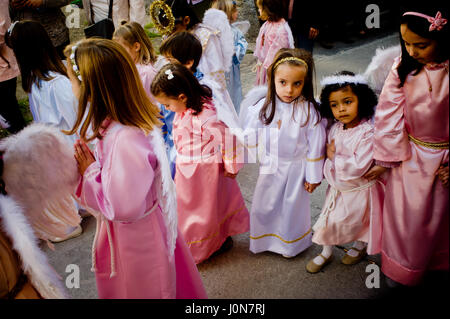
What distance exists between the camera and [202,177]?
7.61 feet

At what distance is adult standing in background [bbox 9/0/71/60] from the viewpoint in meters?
3.32

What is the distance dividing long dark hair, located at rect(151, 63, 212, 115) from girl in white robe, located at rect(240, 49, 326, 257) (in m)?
0.37

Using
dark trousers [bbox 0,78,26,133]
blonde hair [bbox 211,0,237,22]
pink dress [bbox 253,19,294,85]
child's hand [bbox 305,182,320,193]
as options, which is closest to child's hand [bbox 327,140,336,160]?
child's hand [bbox 305,182,320,193]

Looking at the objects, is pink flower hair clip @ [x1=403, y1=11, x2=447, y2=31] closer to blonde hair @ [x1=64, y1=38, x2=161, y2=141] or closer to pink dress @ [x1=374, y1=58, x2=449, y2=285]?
pink dress @ [x1=374, y1=58, x2=449, y2=285]

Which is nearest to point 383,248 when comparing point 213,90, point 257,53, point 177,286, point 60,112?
point 177,286

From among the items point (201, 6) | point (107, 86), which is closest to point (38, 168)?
point (107, 86)

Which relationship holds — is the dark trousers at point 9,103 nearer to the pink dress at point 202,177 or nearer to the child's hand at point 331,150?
the pink dress at point 202,177

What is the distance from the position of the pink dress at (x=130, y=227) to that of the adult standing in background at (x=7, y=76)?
217 cm

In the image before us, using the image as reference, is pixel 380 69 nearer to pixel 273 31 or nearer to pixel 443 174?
pixel 443 174

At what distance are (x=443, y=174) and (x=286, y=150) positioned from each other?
857mm

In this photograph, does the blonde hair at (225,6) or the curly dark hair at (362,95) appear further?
the blonde hair at (225,6)

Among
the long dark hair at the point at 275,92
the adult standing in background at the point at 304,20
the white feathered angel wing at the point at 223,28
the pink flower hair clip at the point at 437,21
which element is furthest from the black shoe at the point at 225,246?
the adult standing in background at the point at 304,20

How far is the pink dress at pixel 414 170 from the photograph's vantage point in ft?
5.32
